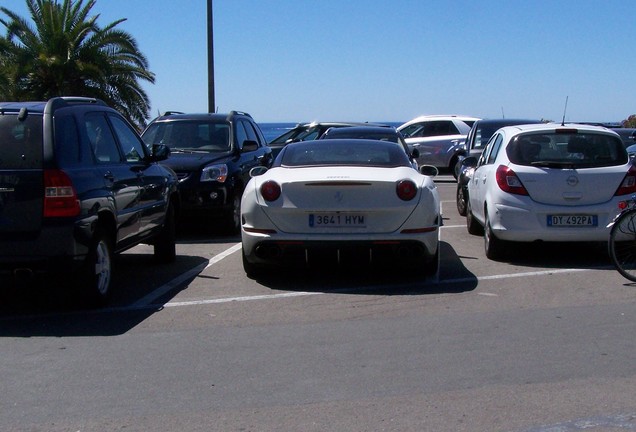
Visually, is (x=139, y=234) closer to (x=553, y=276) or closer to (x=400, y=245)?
(x=400, y=245)

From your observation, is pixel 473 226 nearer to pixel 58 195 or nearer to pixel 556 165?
pixel 556 165

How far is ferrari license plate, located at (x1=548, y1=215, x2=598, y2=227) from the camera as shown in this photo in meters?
9.88

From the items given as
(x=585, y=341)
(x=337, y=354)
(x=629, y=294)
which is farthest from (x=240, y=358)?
(x=629, y=294)

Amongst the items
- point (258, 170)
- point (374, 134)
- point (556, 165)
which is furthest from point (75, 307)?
point (374, 134)

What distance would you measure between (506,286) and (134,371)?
412 centimetres

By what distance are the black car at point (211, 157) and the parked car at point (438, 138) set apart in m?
11.1

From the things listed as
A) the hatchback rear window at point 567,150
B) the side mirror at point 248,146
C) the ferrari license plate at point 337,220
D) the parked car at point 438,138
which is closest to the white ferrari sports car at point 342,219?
the ferrari license plate at point 337,220

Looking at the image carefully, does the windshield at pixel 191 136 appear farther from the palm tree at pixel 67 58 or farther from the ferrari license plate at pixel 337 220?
the palm tree at pixel 67 58

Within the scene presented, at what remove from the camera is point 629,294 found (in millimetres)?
8492

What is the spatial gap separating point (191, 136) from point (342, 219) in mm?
5990

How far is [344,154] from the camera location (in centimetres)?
970

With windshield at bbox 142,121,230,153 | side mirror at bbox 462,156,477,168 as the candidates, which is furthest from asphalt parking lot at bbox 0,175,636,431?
windshield at bbox 142,121,230,153

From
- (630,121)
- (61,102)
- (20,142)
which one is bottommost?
(630,121)

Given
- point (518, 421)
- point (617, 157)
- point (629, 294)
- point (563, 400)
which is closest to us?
point (518, 421)
